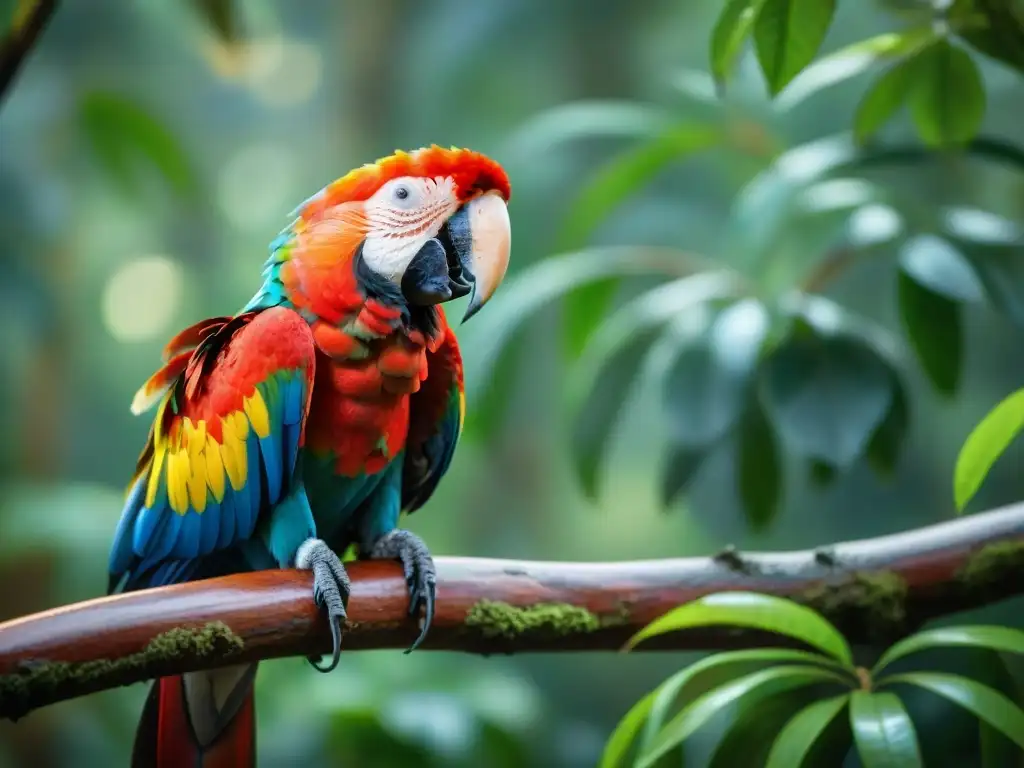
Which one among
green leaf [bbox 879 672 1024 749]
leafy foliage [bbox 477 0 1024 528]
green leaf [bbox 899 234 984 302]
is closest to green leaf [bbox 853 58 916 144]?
leafy foliage [bbox 477 0 1024 528]

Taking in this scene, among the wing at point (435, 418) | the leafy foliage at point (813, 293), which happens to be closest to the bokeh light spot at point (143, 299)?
the leafy foliage at point (813, 293)

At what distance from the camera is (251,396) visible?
3.43ft

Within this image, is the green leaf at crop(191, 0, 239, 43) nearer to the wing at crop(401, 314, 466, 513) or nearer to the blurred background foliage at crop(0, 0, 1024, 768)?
the blurred background foliage at crop(0, 0, 1024, 768)

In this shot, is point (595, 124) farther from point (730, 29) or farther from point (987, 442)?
point (987, 442)

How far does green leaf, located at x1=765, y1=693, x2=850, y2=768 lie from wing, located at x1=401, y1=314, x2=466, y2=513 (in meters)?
0.53

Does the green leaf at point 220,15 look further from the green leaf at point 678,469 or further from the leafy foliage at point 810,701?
the leafy foliage at point 810,701

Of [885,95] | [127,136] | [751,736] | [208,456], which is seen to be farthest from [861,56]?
[127,136]

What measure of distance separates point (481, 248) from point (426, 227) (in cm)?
6

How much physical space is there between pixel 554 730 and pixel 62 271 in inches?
75.7

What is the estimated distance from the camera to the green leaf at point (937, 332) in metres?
1.40

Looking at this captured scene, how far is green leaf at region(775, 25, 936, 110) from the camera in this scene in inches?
48.3

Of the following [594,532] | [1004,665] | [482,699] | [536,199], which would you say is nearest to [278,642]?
[1004,665]

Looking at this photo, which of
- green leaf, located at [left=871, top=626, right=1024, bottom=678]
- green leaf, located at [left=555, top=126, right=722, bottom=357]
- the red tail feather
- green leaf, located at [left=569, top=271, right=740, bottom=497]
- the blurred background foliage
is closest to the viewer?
green leaf, located at [left=871, top=626, right=1024, bottom=678]

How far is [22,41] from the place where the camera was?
102 cm
